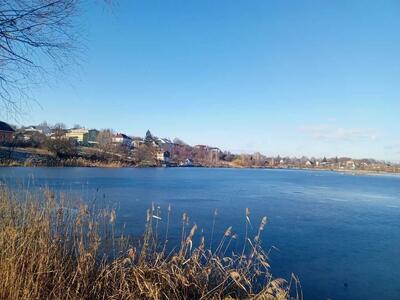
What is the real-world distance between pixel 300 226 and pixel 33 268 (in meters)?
11.5

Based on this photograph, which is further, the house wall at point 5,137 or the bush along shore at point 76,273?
the house wall at point 5,137

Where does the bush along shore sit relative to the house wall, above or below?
below

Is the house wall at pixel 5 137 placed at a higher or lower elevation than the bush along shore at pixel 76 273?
higher

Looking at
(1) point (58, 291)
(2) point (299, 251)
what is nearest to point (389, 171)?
(2) point (299, 251)

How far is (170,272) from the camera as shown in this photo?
5.04 meters

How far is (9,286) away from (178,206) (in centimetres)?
1367

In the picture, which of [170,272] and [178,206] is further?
[178,206]

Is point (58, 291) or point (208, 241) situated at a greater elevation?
point (58, 291)

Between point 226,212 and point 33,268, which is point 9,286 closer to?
point 33,268

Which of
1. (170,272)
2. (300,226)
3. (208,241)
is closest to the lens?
(170,272)

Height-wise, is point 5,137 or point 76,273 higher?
point 5,137

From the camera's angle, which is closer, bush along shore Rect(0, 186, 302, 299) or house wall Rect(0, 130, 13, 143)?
bush along shore Rect(0, 186, 302, 299)

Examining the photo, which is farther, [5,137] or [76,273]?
[5,137]

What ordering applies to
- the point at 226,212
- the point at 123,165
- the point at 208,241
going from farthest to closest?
the point at 123,165 < the point at 226,212 < the point at 208,241
